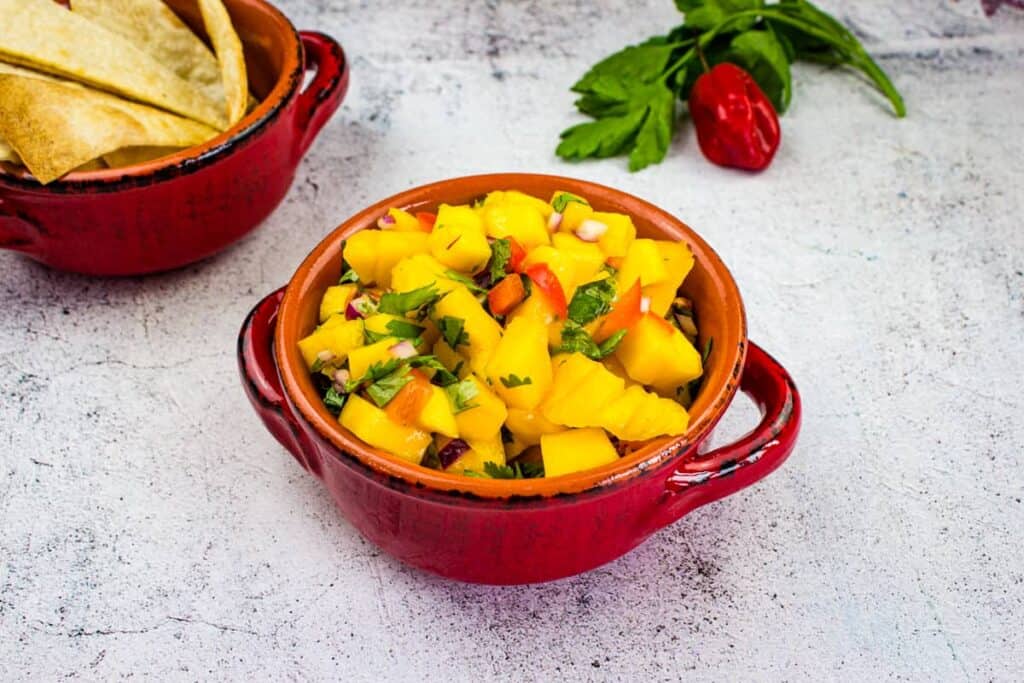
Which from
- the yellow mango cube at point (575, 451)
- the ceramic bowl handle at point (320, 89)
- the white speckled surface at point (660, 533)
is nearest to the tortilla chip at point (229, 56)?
the ceramic bowl handle at point (320, 89)

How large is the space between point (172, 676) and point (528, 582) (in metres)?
0.51

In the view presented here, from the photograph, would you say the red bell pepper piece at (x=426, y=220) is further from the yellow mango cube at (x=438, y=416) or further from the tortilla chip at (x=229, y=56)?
the tortilla chip at (x=229, y=56)

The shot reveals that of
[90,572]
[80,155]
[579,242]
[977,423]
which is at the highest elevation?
[579,242]

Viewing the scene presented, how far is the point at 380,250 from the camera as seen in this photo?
1.69m

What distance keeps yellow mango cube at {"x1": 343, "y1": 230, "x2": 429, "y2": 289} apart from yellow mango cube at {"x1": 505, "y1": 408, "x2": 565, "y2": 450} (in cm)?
30

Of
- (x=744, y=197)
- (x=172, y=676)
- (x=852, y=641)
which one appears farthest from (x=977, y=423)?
(x=172, y=676)

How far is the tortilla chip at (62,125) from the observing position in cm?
192

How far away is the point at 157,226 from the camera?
2082 mm

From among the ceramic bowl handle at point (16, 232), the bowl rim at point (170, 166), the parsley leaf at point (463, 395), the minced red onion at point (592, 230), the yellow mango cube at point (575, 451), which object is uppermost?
the minced red onion at point (592, 230)

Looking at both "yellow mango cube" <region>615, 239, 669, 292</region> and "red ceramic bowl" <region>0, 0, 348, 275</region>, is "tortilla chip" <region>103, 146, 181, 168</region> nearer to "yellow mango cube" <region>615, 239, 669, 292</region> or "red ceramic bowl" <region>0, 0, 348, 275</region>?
"red ceramic bowl" <region>0, 0, 348, 275</region>

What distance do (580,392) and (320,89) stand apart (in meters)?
1.07

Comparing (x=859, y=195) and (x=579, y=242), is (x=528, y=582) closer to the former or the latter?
(x=579, y=242)

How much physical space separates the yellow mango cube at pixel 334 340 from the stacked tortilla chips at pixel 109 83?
57 centimetres

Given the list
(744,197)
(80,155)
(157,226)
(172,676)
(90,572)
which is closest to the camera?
(172,676)
